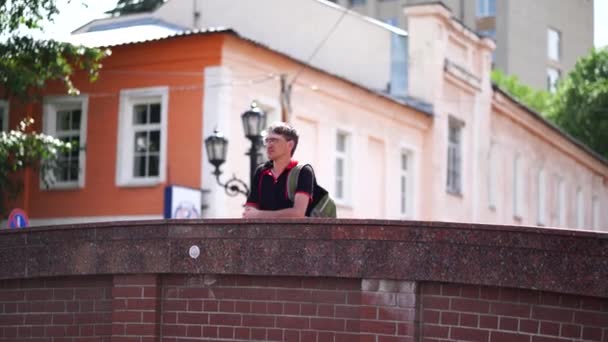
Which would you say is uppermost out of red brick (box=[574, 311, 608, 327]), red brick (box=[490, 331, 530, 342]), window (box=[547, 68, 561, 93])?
window (box=[547, 68, 561, 93])

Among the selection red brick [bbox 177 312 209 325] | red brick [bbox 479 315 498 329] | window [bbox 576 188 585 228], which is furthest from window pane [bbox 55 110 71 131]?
window [bbox 576 188 585 228]

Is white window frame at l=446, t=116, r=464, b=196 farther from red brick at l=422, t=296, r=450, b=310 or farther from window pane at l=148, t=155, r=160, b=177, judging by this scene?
red brick at l=422, t=296, r=450, b=310

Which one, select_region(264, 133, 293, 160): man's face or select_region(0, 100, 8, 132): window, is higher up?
select_region(0, 100, 8, 132): window

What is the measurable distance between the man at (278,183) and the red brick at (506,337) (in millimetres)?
1759

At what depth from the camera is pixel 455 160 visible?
37500 mm

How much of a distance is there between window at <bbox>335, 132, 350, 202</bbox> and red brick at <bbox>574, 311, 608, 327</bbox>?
23.0 metres

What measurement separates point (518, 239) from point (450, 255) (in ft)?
1.29

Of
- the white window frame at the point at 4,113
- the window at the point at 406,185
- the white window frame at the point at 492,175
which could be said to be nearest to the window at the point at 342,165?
the window at the point at 406,185

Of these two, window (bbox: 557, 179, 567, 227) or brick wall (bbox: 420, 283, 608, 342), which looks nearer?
brick wall (bbox: 420, 283, 608, 342)

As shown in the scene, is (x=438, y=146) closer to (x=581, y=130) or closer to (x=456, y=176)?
(x=456, y=176)

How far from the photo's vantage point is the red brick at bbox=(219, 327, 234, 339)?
8594 mm

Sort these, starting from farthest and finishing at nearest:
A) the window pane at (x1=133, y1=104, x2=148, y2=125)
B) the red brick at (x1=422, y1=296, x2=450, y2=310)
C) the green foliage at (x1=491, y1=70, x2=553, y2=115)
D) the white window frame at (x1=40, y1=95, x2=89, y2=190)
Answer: the green foliage at (x1=491, y1=70, x2=553, y2=115)
the white window frame at (x1=40, y1=95, x2=89, y2=190)
the window pane at (x1=133, y1=104, x2=148, y2=125)
the red brick at (x1=422, y1=296, x2=450, y2=310)

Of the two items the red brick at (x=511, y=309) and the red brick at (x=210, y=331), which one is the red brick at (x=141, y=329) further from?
the red brick at (x=511, y=309)

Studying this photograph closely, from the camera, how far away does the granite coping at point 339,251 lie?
25.5 ft
